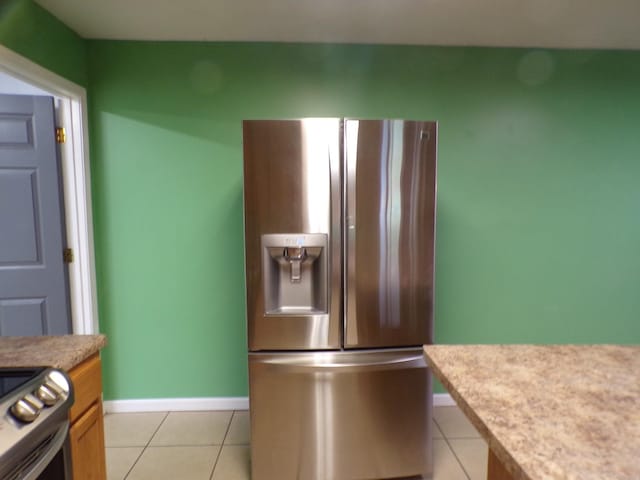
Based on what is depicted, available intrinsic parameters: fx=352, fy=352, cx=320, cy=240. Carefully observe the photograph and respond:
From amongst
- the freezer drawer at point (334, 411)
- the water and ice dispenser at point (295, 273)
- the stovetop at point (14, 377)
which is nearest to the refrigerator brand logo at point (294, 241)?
the water and ice dispenser at point (295, 273)

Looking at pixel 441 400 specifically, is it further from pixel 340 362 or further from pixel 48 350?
pixel 48 350

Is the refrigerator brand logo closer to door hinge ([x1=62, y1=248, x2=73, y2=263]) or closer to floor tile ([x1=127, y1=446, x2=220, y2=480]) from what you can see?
floor tile ([x1=127, y1=446, x2=220, y2=480])

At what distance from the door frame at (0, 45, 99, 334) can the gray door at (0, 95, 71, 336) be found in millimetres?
51

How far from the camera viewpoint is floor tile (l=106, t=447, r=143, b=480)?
1831mm

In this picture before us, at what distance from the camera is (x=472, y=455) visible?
6.49 ft

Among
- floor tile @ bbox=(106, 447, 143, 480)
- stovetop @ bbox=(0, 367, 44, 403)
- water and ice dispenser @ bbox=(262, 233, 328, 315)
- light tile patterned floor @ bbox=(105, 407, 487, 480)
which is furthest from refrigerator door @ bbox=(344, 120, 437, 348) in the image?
floor tile @ bbox=(106, 447, 143, 480)

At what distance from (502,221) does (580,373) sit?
1.60 m

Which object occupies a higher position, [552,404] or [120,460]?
[552,404]

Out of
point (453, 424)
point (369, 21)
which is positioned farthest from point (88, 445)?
point (369, 21)

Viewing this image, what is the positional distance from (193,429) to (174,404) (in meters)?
0.27

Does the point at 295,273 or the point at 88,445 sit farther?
the point at 295,273

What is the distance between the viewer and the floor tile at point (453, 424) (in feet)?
7.09

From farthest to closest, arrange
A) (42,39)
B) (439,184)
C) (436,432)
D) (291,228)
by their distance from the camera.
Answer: (439,184), (436,432), (42,39), (291,228)

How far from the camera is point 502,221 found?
7.77ft
